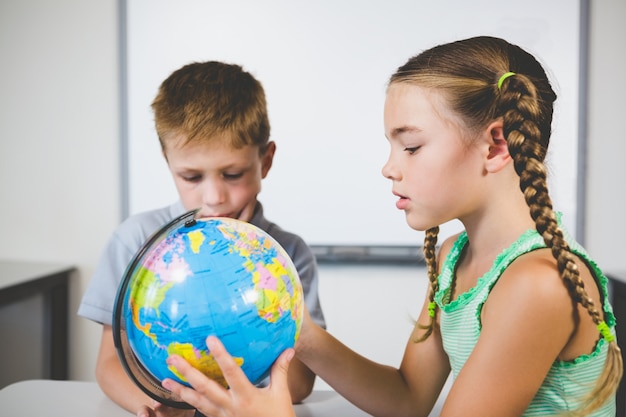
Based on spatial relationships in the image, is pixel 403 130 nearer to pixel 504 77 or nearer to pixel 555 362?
pixel 504 77

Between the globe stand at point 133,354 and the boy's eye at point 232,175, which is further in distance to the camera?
the boy's eye at point 232,175

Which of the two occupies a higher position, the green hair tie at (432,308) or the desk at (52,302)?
the green hair tie at (432,308)

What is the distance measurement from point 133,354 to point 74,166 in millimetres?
2089

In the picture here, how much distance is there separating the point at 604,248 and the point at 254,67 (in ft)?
5.57

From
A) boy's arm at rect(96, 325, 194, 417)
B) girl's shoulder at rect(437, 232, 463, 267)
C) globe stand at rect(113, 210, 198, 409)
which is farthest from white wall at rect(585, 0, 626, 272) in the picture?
globe stand at rect(113, 210, 198, 409)

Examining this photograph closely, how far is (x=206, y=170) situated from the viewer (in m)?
1.33

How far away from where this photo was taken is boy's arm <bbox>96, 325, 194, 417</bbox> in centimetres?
110

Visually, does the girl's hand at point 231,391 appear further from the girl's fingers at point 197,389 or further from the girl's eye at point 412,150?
the girl's eye at point 412,150

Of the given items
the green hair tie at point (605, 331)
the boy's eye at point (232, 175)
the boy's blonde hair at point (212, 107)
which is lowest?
the green hair tie at point (605, 331)

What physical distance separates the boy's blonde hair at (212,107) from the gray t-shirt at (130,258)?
21 centimetres

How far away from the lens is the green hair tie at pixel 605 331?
958 millimetres

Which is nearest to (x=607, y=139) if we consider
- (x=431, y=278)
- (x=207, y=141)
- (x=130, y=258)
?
(x=431, y=278)

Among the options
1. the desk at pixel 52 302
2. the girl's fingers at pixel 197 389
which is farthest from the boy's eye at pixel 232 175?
the desk at pixel 52 302

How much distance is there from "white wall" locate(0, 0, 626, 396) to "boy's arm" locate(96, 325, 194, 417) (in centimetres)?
140
